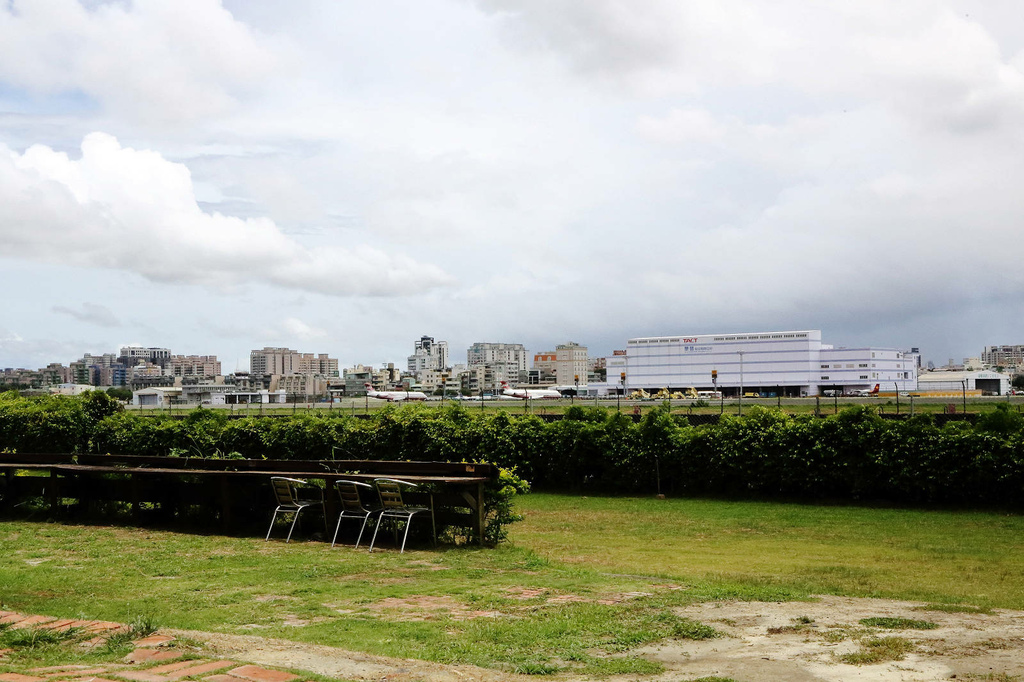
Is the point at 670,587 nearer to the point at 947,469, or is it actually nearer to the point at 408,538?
the point at 408,538

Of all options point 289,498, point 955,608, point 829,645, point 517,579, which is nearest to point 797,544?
point 955,608

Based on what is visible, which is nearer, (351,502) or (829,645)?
(829,645)

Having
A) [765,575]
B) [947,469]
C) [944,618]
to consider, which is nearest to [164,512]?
[765,575]

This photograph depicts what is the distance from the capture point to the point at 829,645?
546 centimetres

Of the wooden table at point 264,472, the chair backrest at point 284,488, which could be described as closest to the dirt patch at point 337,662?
the wooden table at point 264,472

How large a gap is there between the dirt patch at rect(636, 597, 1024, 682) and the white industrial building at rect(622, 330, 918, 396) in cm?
13710

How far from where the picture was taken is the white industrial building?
472 feet

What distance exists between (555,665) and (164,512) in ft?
30.6

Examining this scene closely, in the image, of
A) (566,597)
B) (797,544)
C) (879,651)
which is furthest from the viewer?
(797,544)

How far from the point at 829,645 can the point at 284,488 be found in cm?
754

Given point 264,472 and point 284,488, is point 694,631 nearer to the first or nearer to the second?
point 284,488

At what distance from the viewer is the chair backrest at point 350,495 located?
10961mm

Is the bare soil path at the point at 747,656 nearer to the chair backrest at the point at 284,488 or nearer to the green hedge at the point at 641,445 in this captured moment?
the chair backrest at the point at 284,488

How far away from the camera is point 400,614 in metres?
6.73
